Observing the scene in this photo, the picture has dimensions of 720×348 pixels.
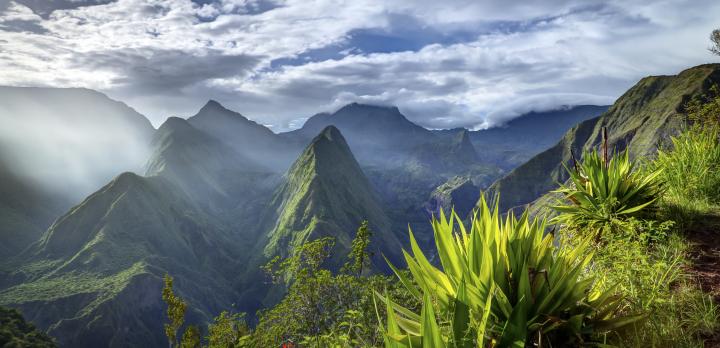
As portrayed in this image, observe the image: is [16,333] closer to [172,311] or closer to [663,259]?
[172,311]

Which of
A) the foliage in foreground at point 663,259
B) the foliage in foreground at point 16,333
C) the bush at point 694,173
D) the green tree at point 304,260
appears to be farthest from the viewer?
the foliage in foreground at point 16,333

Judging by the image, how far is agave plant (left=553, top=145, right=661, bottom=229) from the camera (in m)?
7.39

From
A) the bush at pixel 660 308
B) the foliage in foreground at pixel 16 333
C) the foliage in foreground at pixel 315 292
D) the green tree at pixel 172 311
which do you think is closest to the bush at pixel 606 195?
the bush at pixel 660 308

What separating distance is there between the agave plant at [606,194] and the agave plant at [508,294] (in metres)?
3.99

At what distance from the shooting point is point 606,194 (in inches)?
305

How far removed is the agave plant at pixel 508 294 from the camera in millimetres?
3184

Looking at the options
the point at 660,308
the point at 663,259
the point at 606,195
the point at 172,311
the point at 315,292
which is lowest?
the point at 172,311

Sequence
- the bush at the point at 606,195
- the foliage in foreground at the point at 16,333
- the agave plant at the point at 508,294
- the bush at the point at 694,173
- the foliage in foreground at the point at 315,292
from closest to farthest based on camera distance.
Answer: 1. the agave plant at the point at 508,294
2. the bush at the point at 606,195
3. the bush at the point at 694,173
4. the foliage in foreground at the point at 315,292
5. the foliage in foreground at the point at 16,333

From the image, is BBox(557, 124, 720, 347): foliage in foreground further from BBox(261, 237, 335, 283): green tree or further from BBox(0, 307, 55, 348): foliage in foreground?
BBox(0, 307, 55, 348): foliage in foreground

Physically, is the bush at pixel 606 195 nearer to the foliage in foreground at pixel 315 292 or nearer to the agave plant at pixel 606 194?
the agave plant at pixel 606 194

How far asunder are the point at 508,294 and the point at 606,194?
538cm

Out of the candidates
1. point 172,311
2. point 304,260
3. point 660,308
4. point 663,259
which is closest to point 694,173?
point 663,259

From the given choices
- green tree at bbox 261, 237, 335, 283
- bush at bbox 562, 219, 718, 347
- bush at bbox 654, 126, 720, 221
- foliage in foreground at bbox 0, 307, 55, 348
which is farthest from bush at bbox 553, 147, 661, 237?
foliage in foreground at bbox 0, 307, 55, 348

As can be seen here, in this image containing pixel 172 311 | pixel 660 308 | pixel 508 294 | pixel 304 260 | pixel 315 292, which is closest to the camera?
pixel 508 294
